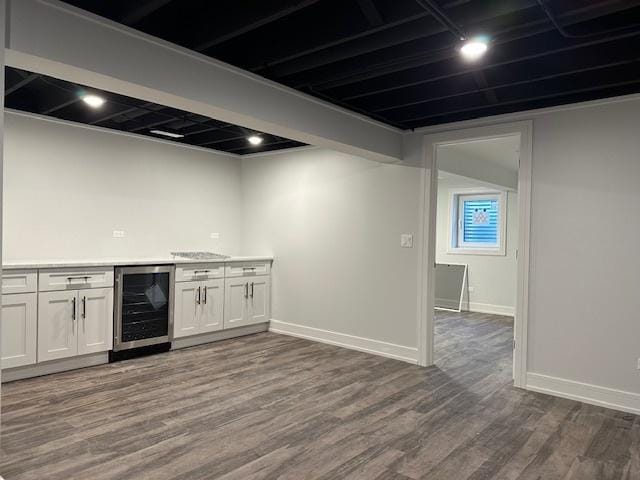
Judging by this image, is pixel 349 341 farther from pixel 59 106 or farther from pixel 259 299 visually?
pixel 59 106

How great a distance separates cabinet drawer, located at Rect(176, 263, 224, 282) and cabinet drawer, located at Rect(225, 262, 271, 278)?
4.6 inches

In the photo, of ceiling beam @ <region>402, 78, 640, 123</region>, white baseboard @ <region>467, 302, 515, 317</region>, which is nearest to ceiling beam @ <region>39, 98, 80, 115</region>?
ceiling beam @ <region>402, 78, 640, 123</region>

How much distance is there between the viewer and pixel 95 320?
13.8 ft

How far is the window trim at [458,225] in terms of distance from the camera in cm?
767

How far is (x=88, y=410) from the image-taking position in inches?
126

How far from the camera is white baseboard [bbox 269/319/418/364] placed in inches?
182

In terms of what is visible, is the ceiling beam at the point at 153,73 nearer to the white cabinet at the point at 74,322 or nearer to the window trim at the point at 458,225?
the white cabinet at the point at 74,322

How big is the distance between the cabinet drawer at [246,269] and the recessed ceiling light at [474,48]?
3.57 meters

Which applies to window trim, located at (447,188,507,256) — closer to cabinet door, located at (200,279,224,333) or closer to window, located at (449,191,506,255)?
window, located at (449,191,506,255)

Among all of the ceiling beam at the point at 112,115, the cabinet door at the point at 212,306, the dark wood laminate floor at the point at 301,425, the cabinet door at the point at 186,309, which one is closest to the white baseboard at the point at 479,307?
the dark wood laminate floor at the point at 301,425

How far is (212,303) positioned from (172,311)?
49 cm

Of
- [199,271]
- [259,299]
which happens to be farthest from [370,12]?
[259,299]

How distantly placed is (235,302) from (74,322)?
5.92 ft

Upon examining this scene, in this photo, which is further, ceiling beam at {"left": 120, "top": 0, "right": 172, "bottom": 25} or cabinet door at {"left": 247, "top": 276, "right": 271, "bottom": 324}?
cabinet door at {"left": 247, "top": 276, "right": 271, "bottom": 324}
